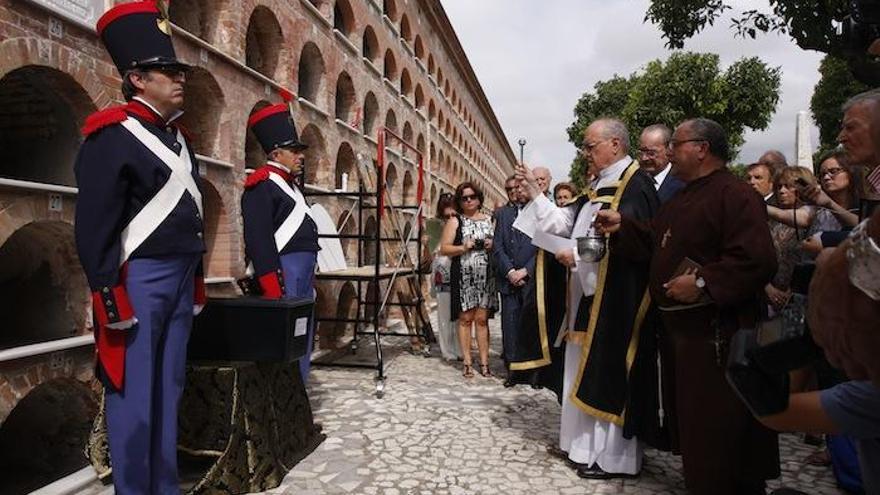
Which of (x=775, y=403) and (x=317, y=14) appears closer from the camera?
(x=775, y=403)

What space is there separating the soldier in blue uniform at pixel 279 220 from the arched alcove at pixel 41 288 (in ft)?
4.44

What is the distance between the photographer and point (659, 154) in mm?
5027

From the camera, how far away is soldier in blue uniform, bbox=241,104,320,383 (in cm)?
432

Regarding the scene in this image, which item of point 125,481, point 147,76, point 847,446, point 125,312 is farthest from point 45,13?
point 847,446

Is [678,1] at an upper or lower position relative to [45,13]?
upper

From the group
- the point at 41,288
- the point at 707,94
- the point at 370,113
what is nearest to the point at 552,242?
the point at 41,288

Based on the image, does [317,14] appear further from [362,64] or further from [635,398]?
[635,398]

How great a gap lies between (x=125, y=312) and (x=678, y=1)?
31.9 ft

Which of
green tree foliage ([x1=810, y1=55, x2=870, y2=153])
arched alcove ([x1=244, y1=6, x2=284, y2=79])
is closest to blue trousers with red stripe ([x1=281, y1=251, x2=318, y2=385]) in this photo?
arched alcove ([x1=244, y1=6, x2=284, y2=79])

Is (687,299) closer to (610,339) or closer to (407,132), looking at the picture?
(610,339)

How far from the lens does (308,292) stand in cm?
515

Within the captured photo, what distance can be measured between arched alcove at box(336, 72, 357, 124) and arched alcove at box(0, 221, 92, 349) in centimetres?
747

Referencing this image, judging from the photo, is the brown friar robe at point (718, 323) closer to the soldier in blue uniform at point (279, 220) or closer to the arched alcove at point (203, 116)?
the soldier in blue uniform at point (279, 220)

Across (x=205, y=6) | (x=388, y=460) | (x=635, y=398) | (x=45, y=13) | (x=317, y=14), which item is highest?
(x=317, y=14)
